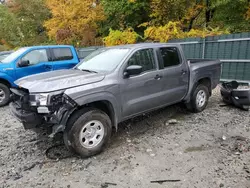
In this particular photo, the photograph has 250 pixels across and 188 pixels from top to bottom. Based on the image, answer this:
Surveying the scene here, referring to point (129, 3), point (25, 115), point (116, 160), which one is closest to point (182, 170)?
point (116, 160)

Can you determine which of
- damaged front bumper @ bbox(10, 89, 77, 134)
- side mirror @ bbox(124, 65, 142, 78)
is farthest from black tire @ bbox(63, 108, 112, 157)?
side mirror @ bbox(124, 65, 142, 78)

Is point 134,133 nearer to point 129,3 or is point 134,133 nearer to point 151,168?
point 151,168

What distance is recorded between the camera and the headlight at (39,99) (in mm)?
3105

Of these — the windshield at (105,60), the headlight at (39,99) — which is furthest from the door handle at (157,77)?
the headlight at (39,99)

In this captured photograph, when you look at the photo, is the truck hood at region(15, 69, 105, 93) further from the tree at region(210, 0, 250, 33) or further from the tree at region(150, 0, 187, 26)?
the tree at region(150, 0, 187, 26)

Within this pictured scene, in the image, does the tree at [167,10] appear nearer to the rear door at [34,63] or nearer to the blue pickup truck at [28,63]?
the blue pickup truck at [28,63]

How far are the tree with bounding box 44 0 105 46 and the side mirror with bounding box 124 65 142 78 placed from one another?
12941 mm

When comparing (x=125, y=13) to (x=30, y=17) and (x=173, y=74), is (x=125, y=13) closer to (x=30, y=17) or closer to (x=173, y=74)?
(x=173, y=74)

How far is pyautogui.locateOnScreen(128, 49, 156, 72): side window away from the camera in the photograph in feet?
13.2

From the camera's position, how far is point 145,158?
341cm

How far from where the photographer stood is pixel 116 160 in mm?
3383

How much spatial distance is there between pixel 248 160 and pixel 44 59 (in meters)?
6.40

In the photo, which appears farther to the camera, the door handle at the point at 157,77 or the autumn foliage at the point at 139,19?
the autumn foliage at the point at 139,19

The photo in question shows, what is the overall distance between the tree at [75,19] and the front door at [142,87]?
12.5 m
